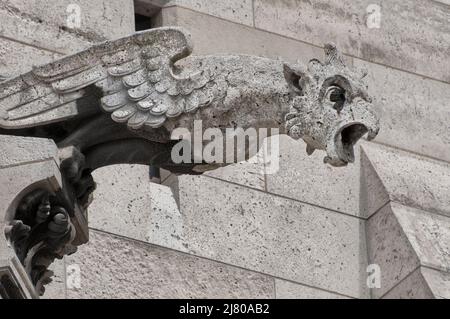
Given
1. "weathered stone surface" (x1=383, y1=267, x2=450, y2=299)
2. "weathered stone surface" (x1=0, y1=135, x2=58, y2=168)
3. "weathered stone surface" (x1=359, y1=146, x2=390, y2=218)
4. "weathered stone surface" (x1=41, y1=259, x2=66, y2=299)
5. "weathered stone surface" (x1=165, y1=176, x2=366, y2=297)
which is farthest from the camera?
Answer: "weathered stone surface" (x1=359, y1=146, x2=390, y2=218)

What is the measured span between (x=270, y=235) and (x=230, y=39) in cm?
92

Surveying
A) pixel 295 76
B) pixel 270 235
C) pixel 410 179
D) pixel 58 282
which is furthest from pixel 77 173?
pixel 410 179

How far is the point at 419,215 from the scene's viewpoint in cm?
977

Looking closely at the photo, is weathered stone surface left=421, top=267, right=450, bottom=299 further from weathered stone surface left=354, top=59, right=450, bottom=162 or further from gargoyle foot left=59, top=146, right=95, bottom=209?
gargoyle foot left=59, top=146, right=95, bottom=209

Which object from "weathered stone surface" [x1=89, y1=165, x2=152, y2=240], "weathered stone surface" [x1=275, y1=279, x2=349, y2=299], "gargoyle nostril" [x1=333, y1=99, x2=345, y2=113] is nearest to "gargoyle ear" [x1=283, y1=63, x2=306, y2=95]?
"gargoyle nostril" [x1=333, y1=99, x2=345, y2=113]

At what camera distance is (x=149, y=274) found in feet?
28.9

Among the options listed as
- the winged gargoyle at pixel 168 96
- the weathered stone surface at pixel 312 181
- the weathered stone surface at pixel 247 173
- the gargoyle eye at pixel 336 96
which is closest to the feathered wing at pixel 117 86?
the winged gargoyle at pixel 168 96

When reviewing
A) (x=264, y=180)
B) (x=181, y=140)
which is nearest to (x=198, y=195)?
(x=264, y=180)

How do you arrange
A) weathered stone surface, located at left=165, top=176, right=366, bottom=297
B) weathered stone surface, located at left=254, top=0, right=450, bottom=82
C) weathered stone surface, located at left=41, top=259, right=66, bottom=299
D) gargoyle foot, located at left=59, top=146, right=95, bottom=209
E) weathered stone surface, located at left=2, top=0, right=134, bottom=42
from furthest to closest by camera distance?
weathered stone surface, located at left=254, top=0, right=450, bottom=82, weathered stone surface, located at left=165, top=176, right=366, bottom=297, weathered stone surface, located at left=2, top=0, right=134, bottom=42, weathered stone surface, located at left=41, top=259, right=66, bottom=299, gargoyle foot, located at left=59, top=146, right=95, bottom=209

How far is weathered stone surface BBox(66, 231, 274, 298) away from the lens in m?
8.66

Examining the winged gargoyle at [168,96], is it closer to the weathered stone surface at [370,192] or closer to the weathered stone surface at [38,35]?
the weathered stone surface at [38,35]
